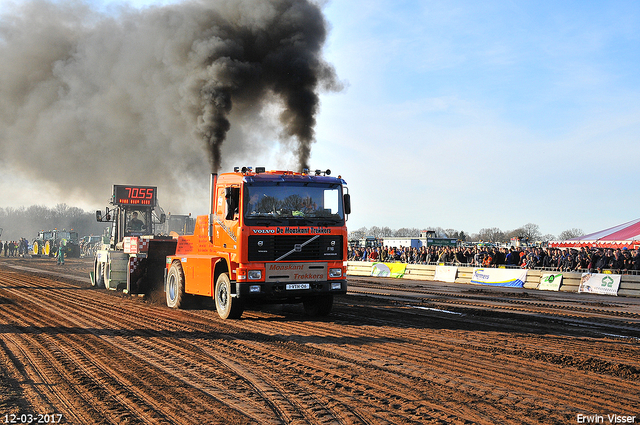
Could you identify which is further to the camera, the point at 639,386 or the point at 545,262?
the point at 545,262

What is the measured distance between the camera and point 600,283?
19000 millimetres

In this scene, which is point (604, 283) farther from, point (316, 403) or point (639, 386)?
point (316, 403)

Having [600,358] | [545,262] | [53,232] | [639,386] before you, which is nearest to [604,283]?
[545,262]

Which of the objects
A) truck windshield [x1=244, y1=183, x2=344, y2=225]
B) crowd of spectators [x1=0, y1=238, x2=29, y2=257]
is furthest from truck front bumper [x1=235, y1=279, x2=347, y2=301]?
crowd of spectators [x1=0, y1=238, x2=29, y2=257]

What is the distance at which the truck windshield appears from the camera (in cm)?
988

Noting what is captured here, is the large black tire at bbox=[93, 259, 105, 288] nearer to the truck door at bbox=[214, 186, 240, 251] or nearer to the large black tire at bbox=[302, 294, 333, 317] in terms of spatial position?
the truck door at bbox=[214, 186, 240, 251]

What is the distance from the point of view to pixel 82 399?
5.02 m

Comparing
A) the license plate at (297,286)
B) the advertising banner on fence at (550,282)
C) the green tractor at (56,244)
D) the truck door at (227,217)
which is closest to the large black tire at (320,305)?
the license plate at (297,286)

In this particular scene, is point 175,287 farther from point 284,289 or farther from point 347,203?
point 347,203

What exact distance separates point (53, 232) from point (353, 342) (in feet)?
157

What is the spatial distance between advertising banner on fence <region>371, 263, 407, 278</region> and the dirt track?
17.1 m

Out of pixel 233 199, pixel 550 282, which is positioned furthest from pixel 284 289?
pixel 550 282

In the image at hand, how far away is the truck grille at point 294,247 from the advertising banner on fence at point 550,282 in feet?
42.7

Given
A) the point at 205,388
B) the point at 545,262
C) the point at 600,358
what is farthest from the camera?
the point at 545,262
